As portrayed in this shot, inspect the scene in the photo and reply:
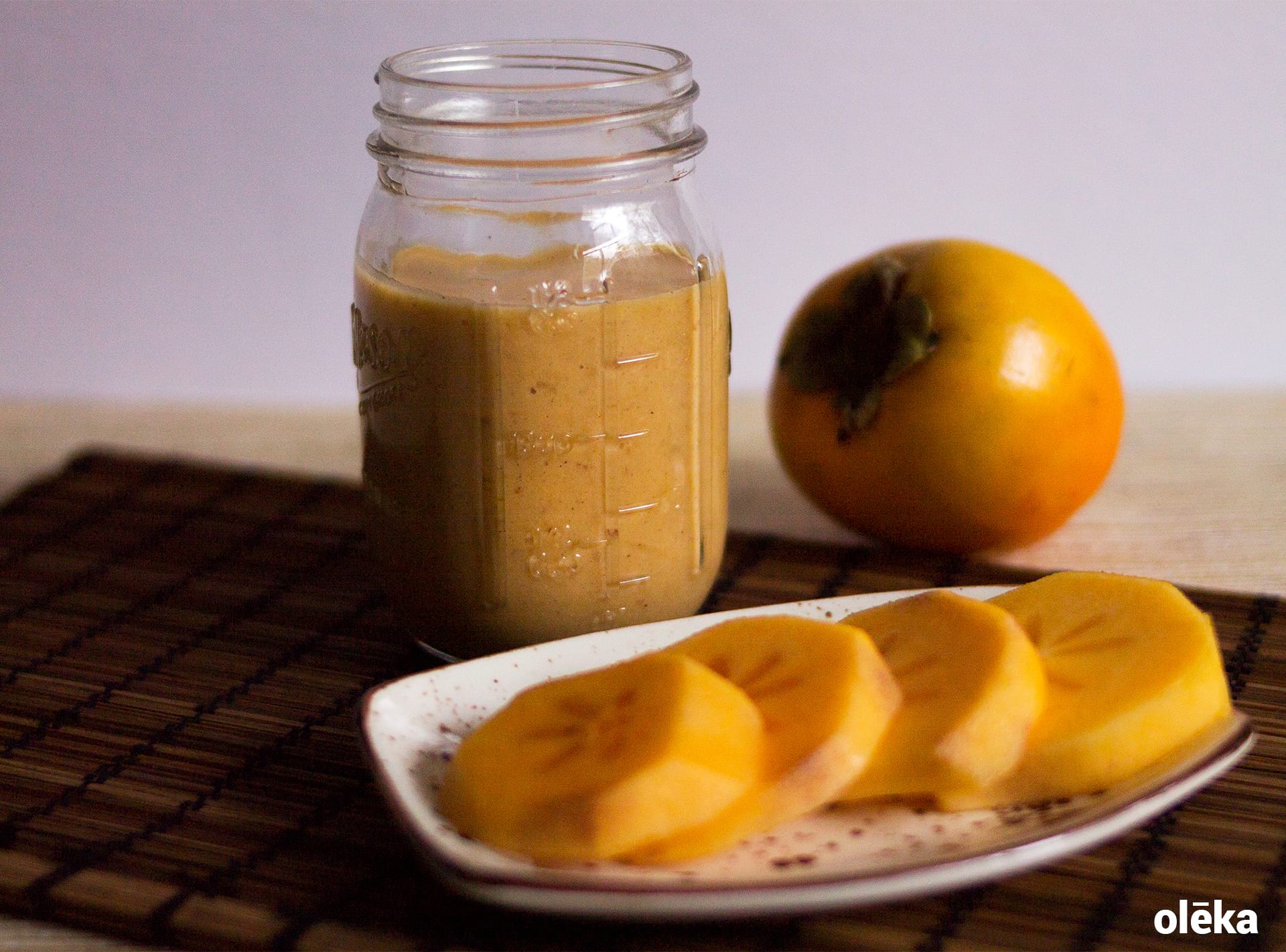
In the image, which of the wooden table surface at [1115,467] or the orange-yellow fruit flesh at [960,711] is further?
the wooden table surface at [1115,467]

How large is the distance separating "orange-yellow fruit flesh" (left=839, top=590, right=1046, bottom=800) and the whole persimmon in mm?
399

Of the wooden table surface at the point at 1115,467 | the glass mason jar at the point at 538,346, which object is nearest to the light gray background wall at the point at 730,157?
the wooden table surface at the point at 1115,467

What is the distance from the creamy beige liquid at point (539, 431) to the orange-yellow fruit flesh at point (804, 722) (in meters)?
0.21

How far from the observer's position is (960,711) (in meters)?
0.74

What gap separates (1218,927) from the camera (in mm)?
719

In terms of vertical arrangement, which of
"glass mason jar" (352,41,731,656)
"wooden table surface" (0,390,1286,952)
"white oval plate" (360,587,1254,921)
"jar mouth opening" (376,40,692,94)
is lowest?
"wooden table surface" (0,390,1286,952)

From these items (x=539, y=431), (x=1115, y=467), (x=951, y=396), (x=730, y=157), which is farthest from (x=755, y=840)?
(x=730, y=157)

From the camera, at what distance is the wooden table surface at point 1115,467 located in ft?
4.29

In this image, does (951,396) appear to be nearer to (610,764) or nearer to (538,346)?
(538,346)

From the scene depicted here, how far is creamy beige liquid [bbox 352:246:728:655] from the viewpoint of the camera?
94 cm

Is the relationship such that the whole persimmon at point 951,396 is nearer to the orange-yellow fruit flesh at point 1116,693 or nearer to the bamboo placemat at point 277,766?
the bamboo placemat at point 277,766

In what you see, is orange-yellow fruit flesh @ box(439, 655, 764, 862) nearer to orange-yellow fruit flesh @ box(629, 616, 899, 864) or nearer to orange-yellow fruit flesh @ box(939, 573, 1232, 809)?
orange-yellow fruit flesh @ box(629, 616, 899, 864)

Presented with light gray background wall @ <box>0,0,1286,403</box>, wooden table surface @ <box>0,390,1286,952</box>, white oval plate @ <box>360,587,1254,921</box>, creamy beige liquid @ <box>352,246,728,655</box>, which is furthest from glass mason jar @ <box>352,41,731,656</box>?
light gray background wall @ <box>0,0,1286,403</box>

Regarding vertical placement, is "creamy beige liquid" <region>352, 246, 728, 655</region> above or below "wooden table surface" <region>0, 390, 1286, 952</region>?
above
